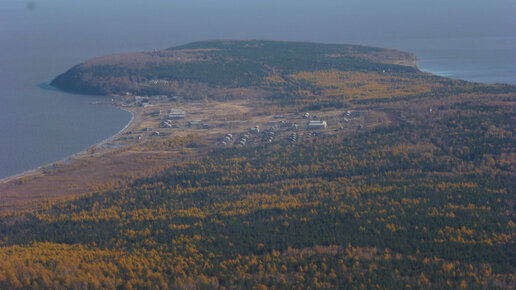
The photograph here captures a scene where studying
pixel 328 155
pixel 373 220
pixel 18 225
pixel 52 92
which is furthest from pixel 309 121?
pixel 52 92

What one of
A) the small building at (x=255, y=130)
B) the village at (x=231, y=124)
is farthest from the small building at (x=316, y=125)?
the small building at (x=255, y=130)

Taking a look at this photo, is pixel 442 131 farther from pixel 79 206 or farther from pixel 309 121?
pixel 79 206

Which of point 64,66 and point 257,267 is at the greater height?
point 64,66

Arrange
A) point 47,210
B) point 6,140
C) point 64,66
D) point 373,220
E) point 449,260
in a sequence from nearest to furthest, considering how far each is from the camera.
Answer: point 449,260 < point 373,220 < point 47,210 < point 6,140 < point 64,66

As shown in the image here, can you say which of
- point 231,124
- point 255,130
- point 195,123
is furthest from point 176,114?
point 255,130

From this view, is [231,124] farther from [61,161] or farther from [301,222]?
[301,222]

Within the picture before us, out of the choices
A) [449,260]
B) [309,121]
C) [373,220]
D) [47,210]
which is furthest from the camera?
[309,121]

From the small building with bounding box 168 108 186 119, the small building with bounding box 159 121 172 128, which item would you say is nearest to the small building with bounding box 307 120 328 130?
the small building with bounding box 159 121 172 128

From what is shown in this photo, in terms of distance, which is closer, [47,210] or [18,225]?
[18,225]

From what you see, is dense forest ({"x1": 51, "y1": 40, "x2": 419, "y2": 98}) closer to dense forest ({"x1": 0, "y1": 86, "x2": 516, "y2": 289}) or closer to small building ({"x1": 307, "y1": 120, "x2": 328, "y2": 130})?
small building ({"x1": 307, "y1": 120, "x2": 328, "y2": 130})
